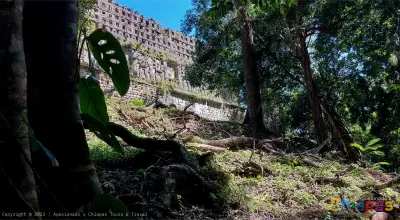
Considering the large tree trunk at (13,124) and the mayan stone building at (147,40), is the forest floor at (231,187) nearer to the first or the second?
the large tree trunk at (13,124)

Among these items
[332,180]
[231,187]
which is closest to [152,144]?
[231,187]

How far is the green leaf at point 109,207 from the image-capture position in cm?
110

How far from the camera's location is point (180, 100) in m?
11.5

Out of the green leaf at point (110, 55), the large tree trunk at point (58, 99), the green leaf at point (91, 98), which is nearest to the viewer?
the large tree trunk at point (58, 99)

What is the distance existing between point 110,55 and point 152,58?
9.73m

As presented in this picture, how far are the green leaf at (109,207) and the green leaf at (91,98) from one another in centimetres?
80

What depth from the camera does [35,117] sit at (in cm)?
142

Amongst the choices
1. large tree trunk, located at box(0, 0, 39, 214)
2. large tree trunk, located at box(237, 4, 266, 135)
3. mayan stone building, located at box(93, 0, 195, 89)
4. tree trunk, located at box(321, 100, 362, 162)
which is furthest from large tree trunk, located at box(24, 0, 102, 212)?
mayan stone building, located at box(93, 0, 195, 89)

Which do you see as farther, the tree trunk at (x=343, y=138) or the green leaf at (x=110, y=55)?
the tree trunk at (x=343, y=138)

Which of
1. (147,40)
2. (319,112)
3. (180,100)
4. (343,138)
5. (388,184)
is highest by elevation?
(147,40)

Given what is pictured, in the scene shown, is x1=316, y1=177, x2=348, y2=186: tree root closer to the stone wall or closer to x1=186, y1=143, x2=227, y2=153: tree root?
x1=186, y1=143, x2=227, y2=153: tree root

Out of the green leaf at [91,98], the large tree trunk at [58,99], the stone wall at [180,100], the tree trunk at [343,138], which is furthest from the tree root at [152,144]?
the stone wall at [180,100]

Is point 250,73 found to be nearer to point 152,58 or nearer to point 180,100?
point 180,100

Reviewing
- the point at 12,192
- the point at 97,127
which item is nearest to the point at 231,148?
the point at 97,127
